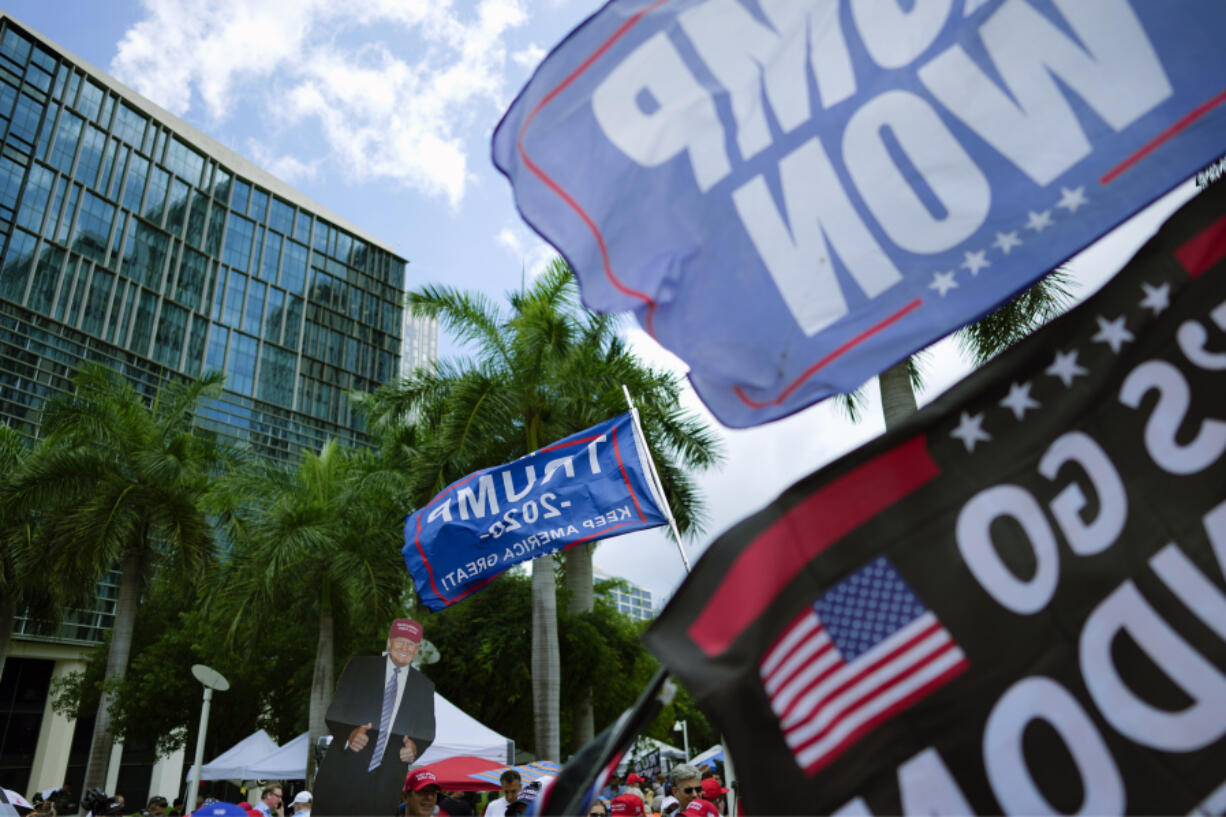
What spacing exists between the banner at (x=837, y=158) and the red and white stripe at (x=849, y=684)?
2.57 feet

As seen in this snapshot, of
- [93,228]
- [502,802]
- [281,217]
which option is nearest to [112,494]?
[502,802]

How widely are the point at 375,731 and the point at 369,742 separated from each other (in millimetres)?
74

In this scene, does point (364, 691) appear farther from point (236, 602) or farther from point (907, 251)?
point (236, 602)

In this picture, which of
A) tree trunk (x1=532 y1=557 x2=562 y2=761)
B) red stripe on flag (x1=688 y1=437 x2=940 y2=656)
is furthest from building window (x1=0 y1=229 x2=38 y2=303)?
red stripe on flag (x1=688 y1=437 x2=940 y2=656)

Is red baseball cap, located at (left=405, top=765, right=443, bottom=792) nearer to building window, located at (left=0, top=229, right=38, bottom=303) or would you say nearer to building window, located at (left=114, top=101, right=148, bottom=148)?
building window, located at (left=0, top=229, right=38, bottom=303)

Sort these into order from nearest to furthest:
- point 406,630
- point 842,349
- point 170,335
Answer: point 842,349 → point 406,630 → point 170,335

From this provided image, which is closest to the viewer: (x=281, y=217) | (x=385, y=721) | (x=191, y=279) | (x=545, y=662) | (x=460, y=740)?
(x=385, y=721)

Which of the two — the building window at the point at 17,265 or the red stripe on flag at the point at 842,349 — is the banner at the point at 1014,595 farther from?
the building window at the point at 17,265

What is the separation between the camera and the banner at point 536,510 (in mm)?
7426

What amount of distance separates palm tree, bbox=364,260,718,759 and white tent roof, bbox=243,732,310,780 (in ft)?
20.5

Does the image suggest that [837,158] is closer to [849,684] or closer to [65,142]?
[849,684]

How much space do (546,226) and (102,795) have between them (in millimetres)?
13188

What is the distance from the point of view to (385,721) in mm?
5668

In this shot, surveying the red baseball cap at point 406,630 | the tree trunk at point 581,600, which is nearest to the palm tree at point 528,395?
the tree trunk at point 581,600
